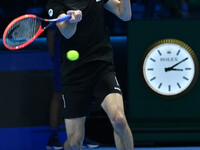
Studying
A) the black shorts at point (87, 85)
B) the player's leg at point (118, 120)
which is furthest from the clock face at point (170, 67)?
the player's leg at point (118, 120)

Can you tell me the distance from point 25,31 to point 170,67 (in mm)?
2507

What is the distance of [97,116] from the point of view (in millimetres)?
7637

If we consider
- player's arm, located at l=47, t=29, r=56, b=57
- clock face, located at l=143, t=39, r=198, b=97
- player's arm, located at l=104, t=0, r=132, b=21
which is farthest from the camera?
clock face, located at l=143, t=39, r=198, b=97

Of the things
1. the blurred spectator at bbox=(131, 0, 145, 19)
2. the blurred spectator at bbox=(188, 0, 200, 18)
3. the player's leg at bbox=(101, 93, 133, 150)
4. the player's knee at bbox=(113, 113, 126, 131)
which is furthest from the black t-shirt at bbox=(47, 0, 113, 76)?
the blurred spectator at bbox=(188, 0, 200, 18)

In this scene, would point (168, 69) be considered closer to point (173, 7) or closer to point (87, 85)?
point (173, 7)

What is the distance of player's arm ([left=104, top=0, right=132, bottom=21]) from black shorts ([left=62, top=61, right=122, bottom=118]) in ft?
1.37

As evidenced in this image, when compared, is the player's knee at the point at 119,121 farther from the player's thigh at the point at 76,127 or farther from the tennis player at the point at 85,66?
the player's thigh at the point at 76,127

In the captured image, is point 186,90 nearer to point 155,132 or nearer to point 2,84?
point 155,132

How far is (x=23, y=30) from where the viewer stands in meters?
4.94

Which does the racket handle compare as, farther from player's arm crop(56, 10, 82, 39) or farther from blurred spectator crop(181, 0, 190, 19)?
blurred spectator crop(181, 0, 190, 19)

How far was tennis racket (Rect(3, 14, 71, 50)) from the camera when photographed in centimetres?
477

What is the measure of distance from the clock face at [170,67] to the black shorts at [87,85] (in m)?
A: 1.90

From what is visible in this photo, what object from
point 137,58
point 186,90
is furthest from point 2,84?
point 186,90

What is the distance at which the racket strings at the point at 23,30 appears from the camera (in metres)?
4.82
